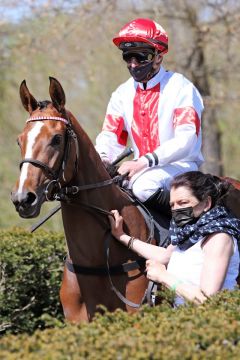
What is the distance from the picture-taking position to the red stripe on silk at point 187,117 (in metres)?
5.46

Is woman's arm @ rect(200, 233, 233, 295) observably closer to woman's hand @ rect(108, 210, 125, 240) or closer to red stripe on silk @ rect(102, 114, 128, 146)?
woman's hand @ rect(108, 210, 125, 240)

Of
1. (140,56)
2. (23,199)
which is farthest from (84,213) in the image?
(140,56)

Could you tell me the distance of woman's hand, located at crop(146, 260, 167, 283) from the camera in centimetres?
444

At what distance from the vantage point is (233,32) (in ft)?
40.6

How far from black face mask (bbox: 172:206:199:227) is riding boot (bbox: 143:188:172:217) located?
0.80m

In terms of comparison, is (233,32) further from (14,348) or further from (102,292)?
(14,348)

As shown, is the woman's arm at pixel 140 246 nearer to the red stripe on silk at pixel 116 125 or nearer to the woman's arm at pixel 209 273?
the woman's arm at pixel 209 273

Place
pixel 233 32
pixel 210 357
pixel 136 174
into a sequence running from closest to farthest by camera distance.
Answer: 1. pixel 210 357
2. pixel 136 174
3. pixel 233 32

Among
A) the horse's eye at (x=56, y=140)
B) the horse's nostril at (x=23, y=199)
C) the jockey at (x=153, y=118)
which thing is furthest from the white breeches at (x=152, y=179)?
the horse's nostril at (x=23, y=199)

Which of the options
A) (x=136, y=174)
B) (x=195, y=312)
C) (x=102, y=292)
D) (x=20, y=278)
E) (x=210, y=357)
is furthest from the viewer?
(x=20, y=278)

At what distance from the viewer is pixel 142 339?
3.22 metres

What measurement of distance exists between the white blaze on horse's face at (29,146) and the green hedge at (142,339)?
1.08 m

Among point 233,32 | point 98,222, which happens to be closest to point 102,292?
point 98,222

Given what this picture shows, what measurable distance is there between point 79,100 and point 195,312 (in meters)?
14.0
